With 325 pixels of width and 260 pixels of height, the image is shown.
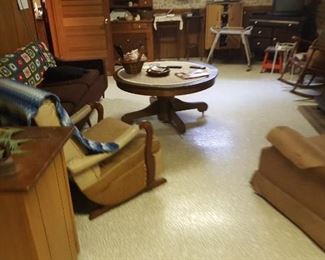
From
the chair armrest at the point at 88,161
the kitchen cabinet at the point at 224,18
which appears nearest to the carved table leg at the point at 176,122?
the chair armrest at the point at 88,161

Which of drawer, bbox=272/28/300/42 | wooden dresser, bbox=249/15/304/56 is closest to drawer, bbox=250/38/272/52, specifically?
wooden dresser, bbox=249/15/304/56

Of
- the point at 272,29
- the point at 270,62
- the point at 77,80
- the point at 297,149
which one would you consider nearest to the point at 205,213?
the point at 297,149

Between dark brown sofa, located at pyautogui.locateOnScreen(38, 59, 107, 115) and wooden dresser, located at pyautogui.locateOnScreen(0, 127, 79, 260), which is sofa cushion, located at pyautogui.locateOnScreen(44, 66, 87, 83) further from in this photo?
wooden dresser, located at pyautogui.locateOnScreen(0, 127, 79, 260)

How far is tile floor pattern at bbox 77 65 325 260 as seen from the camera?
1.73 meters

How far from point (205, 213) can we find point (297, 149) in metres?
0.71

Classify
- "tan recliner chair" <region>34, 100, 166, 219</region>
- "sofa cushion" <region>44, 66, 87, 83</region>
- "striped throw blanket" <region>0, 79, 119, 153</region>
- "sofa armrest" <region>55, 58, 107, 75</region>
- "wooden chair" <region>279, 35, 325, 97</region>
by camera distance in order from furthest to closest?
"wooden chair" <region>279, 35, 325, 97</region> < "sofa armrest" <region>55, 58, 107, 75</region> < "sofa cushion" <region>44, 66, 87, 83</region> < "tan recliner chair" <region>34, 100, 166, 219</region> < "striped throw blanket" <region>0, 79, 119, 153</region>

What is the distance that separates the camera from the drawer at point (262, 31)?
511cm

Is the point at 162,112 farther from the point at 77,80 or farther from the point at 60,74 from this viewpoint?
the point at 60,74

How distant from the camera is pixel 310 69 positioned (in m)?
4.03

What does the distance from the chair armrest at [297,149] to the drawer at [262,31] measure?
3716 mm

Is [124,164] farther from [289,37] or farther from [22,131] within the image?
[289,37]

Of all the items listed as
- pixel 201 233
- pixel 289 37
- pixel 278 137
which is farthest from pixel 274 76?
pixel 201 233

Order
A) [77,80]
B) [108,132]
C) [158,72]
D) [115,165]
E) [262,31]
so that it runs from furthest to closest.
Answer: [262,31]
[77,80]
[158,72]
[108,132]
[115,165]

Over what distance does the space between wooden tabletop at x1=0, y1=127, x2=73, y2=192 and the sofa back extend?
4.91 ft
